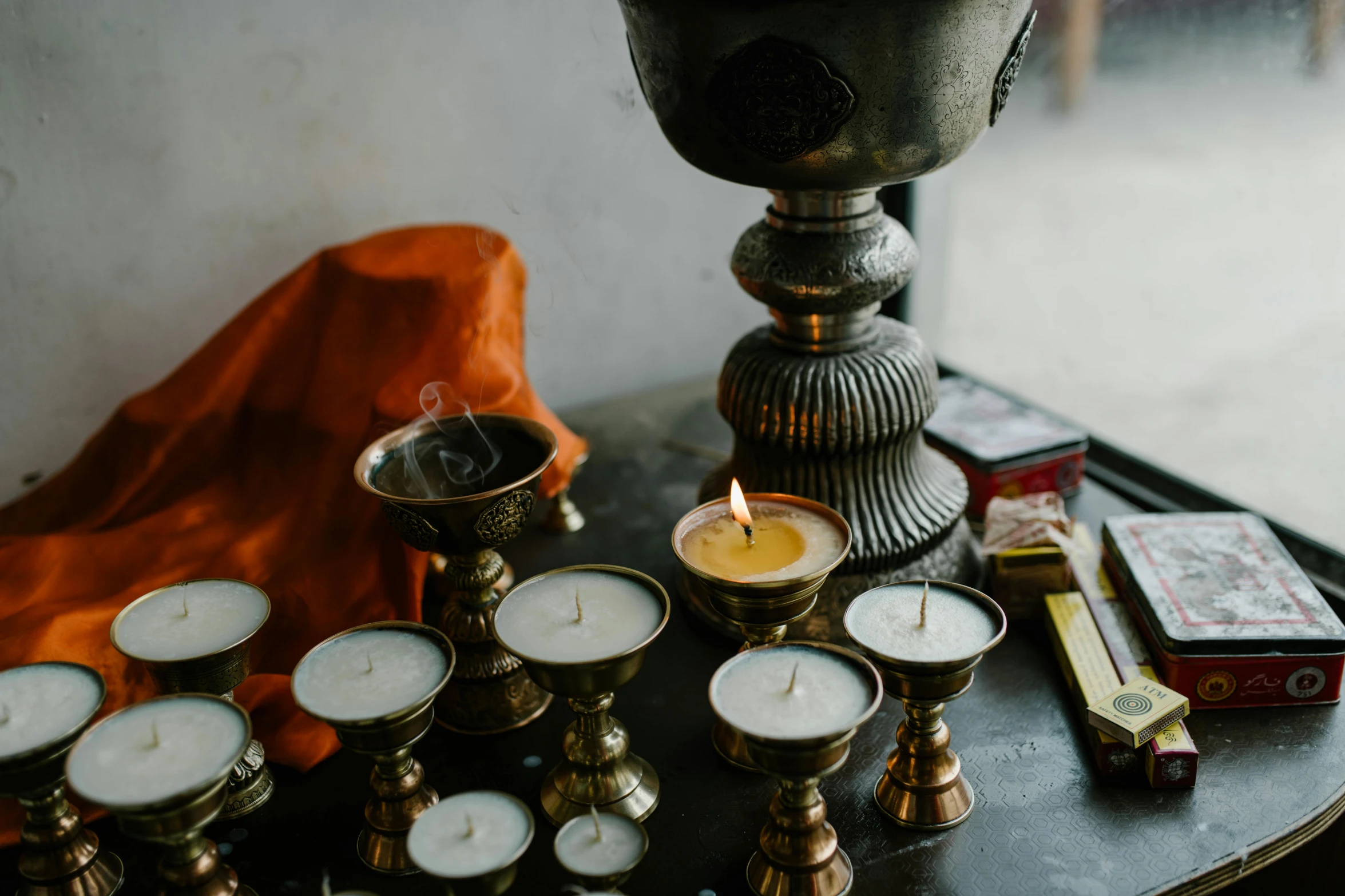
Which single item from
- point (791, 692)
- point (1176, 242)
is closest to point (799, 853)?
point (791, 692)

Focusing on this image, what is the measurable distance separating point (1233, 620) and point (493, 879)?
741mm

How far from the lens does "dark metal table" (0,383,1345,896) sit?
0.89 m

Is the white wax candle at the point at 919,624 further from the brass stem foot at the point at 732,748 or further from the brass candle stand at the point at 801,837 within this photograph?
the brass stem foot at the point at 732,748

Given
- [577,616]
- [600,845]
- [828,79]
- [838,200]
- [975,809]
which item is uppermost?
[828,79]

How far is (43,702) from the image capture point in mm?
888

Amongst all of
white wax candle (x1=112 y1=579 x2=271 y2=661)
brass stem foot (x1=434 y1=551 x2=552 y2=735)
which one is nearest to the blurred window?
brass stem foot (x1=434 y1=551 x2=552 y2=735)

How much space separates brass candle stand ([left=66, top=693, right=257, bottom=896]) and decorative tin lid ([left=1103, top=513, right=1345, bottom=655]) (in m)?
0.85

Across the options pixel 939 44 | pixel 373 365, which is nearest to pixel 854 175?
pixel 939 44

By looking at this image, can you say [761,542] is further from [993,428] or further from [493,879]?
[993,428]

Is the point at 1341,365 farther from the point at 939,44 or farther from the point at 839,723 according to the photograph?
the point at 839,723

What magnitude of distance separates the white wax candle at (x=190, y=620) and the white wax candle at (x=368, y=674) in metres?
0.09

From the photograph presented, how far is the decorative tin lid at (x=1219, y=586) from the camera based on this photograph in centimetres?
102

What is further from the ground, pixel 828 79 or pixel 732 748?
pixel 828 79

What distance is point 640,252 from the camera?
5.77 ft
